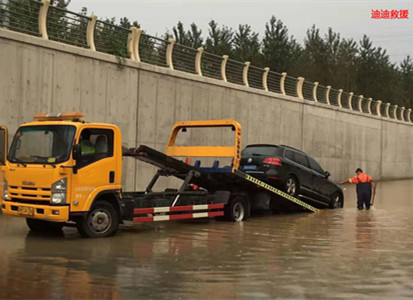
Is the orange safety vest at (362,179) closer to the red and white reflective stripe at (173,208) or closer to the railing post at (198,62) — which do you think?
the red and white reflective stripe at (173,208)

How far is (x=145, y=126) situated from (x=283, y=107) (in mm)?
10395

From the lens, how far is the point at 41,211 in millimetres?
9656

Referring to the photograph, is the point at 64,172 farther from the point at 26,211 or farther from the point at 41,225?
the point at 41,225

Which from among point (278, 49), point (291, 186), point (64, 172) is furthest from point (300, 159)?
point (278, 49)

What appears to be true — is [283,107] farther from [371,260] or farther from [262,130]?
[371,260]

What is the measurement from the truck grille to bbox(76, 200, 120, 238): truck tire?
82 cm

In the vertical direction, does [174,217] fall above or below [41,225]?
above

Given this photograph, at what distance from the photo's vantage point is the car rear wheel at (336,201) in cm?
1827

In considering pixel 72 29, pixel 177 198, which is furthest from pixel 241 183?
pixel 72 29

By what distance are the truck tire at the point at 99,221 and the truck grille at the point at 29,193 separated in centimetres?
82

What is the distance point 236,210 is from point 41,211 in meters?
5.60

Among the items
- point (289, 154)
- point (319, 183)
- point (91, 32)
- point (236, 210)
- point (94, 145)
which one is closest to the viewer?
point (94, 145)

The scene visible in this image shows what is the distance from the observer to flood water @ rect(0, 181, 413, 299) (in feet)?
20.8

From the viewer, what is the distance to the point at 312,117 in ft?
96.4
